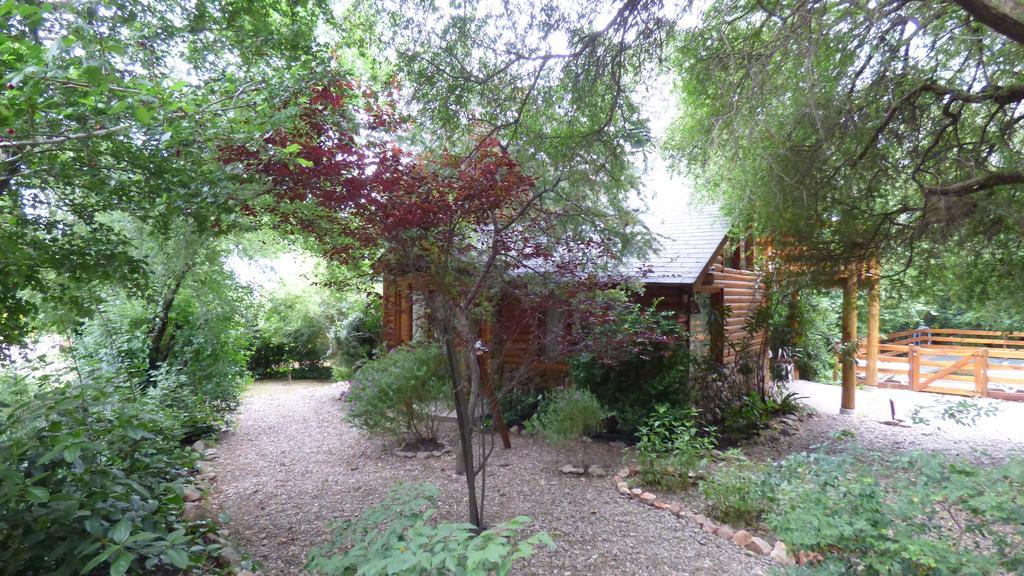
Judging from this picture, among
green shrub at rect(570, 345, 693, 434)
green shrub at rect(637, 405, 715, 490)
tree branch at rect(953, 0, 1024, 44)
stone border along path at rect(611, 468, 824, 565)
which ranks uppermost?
tree branch at rect(953, 0, 1024, 44)

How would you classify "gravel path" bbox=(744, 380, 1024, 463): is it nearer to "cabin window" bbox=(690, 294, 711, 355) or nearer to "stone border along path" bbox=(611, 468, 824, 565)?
"cabin window" bbox=(690, 294, 711, 355)

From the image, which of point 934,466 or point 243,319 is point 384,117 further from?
point 243,319

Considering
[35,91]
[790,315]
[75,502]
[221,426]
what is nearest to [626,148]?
[35,91]

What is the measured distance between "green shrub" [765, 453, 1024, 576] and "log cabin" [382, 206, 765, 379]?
3.20m

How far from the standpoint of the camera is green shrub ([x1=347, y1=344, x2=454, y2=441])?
A: 19.1ft

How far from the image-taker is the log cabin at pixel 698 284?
673 centimetres

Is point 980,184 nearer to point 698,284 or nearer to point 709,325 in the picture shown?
point 698,284

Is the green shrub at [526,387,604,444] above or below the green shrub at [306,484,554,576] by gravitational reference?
below

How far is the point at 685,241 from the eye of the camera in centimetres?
779

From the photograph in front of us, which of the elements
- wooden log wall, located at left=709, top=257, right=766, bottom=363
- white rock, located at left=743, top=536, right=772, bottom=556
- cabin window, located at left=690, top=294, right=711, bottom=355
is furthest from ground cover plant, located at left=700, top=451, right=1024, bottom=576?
wooden log wall, located at left=709, top=257, right=766, bottom=363

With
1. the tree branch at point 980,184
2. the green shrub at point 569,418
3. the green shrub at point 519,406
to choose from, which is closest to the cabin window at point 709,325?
the green shrub at point 569,418

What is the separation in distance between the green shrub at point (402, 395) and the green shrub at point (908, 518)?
3.72m

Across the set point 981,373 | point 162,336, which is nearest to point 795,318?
point 981,373

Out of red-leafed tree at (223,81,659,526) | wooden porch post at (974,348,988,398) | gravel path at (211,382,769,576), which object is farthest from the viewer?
wooden porch post at (974,348,988,398)
